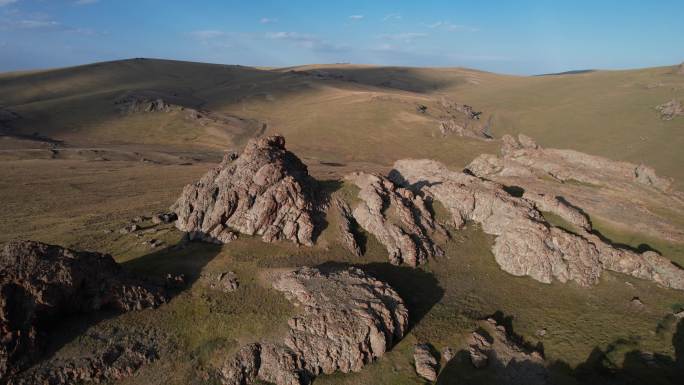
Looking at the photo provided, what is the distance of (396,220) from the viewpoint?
37.6m

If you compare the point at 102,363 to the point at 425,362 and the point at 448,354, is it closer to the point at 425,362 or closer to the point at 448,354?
the point at 425,362

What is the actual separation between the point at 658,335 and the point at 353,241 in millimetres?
25087

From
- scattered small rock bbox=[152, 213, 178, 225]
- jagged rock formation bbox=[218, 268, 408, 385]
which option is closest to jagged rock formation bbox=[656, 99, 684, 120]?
jagged rock formation bbox=[218, 268, 408, 385]

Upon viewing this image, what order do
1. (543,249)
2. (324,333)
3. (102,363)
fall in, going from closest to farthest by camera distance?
(102,363) → (324,333) → (543,249)

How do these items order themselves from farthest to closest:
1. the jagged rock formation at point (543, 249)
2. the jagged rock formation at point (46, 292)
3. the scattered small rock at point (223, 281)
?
the jagged rock formation at point (543, 249) < the scattered small rock at point (223, 281) < the jagged rock formation at point (46, 292)

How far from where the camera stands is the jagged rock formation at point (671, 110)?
404ft

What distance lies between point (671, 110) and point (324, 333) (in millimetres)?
154285

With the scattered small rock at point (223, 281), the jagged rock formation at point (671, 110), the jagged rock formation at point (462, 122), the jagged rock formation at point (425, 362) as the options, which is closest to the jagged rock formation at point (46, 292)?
the scattered small rock at point (223, 281)

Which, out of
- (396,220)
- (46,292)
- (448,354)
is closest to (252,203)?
(396,220)

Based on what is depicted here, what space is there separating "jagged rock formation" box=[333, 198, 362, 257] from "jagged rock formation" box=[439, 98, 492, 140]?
95441 millimetres

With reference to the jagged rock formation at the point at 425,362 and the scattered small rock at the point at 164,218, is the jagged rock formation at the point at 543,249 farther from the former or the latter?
the scattered small rock at the point at 164,218

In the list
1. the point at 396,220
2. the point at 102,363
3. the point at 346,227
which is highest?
the point at 396,220

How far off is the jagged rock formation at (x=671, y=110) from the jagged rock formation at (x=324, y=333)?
145 metres

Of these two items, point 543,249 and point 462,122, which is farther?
point 462,122
